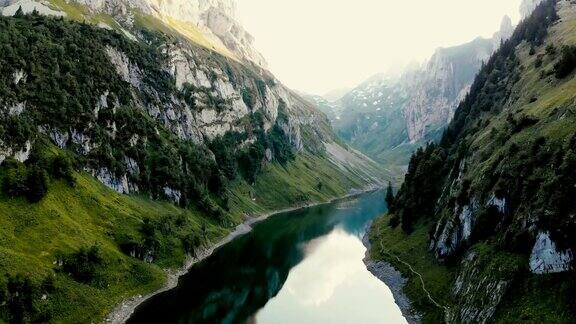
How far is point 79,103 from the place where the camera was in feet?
460

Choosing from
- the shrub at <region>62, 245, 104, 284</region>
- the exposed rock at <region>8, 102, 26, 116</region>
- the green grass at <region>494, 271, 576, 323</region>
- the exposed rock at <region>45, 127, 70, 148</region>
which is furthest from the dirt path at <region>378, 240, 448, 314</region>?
the exposed rock at <region>8, 102, 26, 116</region>

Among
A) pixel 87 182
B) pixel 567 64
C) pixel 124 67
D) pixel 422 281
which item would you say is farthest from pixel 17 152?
pixel 567 64

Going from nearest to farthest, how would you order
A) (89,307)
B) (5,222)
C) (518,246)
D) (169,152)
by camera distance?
(518,246)
(89,307)
(5,222)
(169,152)

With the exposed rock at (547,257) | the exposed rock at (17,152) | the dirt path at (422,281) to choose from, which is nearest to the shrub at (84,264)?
the exposed rock at (17,152)

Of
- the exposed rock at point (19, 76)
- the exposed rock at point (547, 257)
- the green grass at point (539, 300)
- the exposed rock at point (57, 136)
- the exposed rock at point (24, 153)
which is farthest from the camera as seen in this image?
the exposed rock at point (19, 76)

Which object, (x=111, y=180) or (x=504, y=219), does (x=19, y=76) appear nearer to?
(x=111, y=180)

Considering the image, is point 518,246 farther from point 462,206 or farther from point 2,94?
point 2,94

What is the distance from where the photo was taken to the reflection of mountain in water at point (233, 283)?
293ft

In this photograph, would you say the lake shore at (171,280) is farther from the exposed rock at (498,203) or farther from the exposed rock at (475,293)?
the exposed rock at (498,203)

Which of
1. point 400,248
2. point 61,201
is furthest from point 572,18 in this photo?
point 61,201

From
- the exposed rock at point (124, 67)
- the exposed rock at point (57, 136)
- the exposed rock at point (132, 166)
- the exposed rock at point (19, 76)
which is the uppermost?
the exposed rock at point (124, 67)

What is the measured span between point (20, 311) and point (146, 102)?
127 metres

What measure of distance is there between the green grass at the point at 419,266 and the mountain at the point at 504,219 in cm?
27

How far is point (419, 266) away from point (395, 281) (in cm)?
715
